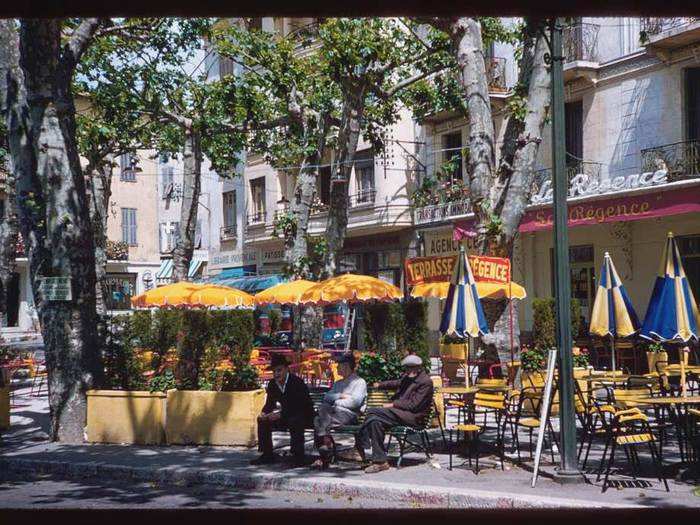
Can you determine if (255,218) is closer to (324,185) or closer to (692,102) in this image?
(324,185)

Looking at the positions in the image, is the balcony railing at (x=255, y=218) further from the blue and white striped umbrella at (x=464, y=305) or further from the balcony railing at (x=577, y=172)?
the blue and white striped umbrella at (x=464, y=305)

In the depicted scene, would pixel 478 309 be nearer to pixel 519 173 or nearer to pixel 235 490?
pixel 519 173

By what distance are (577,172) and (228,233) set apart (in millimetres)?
21546

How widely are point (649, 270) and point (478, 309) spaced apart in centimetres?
1294

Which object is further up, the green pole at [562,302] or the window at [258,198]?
the window at [258,198]

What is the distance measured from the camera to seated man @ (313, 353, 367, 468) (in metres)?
10.2

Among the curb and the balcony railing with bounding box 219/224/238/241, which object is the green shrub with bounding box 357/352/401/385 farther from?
the balcony railing with bounding box 219/224/238/241

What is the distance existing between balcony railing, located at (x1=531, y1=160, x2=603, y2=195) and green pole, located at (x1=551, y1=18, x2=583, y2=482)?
563 inches

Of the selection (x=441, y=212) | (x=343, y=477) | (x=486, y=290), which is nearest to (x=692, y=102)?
(x=486, y=290)

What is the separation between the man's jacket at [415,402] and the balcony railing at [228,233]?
31652 mm

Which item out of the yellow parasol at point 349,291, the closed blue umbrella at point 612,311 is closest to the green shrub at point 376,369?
the closed blue umbrella at point 612,311

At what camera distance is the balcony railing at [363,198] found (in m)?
31.5

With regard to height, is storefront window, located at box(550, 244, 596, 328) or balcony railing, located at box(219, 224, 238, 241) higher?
balcony railing, located at box(219, 224, 238, 241)

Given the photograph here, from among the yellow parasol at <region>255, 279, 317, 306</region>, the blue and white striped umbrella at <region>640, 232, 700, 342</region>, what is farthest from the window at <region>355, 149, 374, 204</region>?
the blue and white striped umbrella at <region>640, 232, 700, 342</region>
